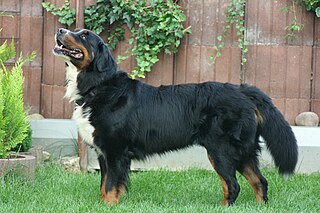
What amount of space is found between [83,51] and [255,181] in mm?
1985

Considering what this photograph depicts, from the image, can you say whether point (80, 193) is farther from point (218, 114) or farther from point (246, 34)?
point (246, 34)

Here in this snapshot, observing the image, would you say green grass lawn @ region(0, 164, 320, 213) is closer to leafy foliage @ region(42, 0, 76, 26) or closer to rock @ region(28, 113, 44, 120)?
rock @ region(28, 113, 44, 120)

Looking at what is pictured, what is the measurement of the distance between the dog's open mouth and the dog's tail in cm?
153

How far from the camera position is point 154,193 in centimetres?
612

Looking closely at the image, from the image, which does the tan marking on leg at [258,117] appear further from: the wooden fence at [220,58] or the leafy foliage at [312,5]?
the leafy foliage at [312,5]

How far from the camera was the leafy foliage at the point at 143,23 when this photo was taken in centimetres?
752

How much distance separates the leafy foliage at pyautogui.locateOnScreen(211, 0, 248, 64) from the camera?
7512mm

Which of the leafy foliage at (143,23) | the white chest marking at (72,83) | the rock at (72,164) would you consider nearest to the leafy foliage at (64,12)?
the leafy foliage at (143,23)

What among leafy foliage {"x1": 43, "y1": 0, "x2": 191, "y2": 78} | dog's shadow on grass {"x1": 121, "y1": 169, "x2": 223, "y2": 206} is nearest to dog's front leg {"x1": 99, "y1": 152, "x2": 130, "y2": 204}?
dog's shadow on grass {"x1": 121, "y1": 169, "x2": 223, "y2": 206}

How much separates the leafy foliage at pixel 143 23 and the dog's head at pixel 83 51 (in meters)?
1.79

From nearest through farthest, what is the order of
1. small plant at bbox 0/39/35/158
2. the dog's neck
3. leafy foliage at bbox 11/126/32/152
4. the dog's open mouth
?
the dog's open mouth, the dog's neck, small plant at bbox 0/39/35/158, leafy foliage at bbox 11/126/32/152

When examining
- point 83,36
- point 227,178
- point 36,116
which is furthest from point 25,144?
point 227,178

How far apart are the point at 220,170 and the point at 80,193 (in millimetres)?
1380

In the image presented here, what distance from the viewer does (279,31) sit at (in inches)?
301
